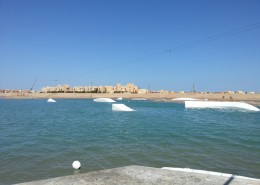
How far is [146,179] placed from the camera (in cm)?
780

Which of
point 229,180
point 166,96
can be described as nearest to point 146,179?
point 229,180

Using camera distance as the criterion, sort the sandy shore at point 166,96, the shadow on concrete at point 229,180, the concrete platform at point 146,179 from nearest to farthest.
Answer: the shadow on concrete at point 229,180
the concrete platform at point 146,179
the sandy shore at point 166,96

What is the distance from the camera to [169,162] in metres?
12.5

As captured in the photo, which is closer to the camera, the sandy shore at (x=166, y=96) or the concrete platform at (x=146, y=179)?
the concrete platform at (x=146, y=179)

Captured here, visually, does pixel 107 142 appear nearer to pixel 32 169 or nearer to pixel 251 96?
pixel 32 169

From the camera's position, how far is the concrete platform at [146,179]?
296 inches

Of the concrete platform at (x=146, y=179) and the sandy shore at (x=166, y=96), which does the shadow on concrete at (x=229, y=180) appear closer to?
the concrete platform at (x=146, y=179)

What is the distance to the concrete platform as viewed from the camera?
7516 millimetres

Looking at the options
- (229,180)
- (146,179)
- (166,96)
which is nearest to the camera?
(229,180)

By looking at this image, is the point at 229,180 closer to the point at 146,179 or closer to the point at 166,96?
the point at 146,179

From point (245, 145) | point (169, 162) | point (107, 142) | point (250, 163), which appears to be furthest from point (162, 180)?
point (245, 145)

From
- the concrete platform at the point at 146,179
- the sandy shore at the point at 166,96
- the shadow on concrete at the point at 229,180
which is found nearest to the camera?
the shadow on concrete at the point at 229,180

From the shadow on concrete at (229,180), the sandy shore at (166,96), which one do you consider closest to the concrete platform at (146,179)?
the shadow on concrete at (229,180)

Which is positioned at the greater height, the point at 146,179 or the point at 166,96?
the point at 166,96
